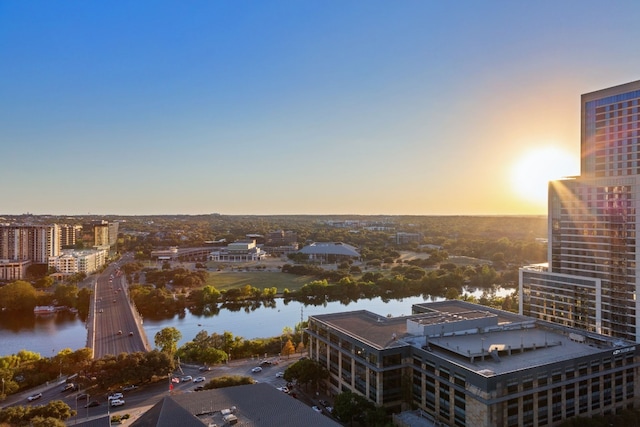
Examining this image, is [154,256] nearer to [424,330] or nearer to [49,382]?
[49,382]

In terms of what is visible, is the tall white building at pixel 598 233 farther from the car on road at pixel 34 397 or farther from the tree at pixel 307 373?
the car on road at pixel 34 397

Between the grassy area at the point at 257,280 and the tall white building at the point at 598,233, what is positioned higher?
the tall white building at the point at 598,233

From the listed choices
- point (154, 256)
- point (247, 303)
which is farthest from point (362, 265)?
point (154, 256)

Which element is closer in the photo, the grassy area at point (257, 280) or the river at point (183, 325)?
the river at point (183, 325)

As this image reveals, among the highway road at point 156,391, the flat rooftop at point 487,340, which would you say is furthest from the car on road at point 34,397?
the flat rooftop at point 487,340

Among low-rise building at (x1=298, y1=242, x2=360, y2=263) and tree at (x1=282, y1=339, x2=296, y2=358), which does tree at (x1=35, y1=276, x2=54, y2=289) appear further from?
tree at (x1=282, y1=339, x2=296, y2=358)

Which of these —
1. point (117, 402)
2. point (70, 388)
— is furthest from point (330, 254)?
point (117, 402)

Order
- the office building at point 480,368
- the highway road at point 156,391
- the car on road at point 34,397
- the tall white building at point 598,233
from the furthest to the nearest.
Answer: the tall white building at point 598,233, the car on road at point 34,397, the highway road at point 156,391, the office building at point 480,368
